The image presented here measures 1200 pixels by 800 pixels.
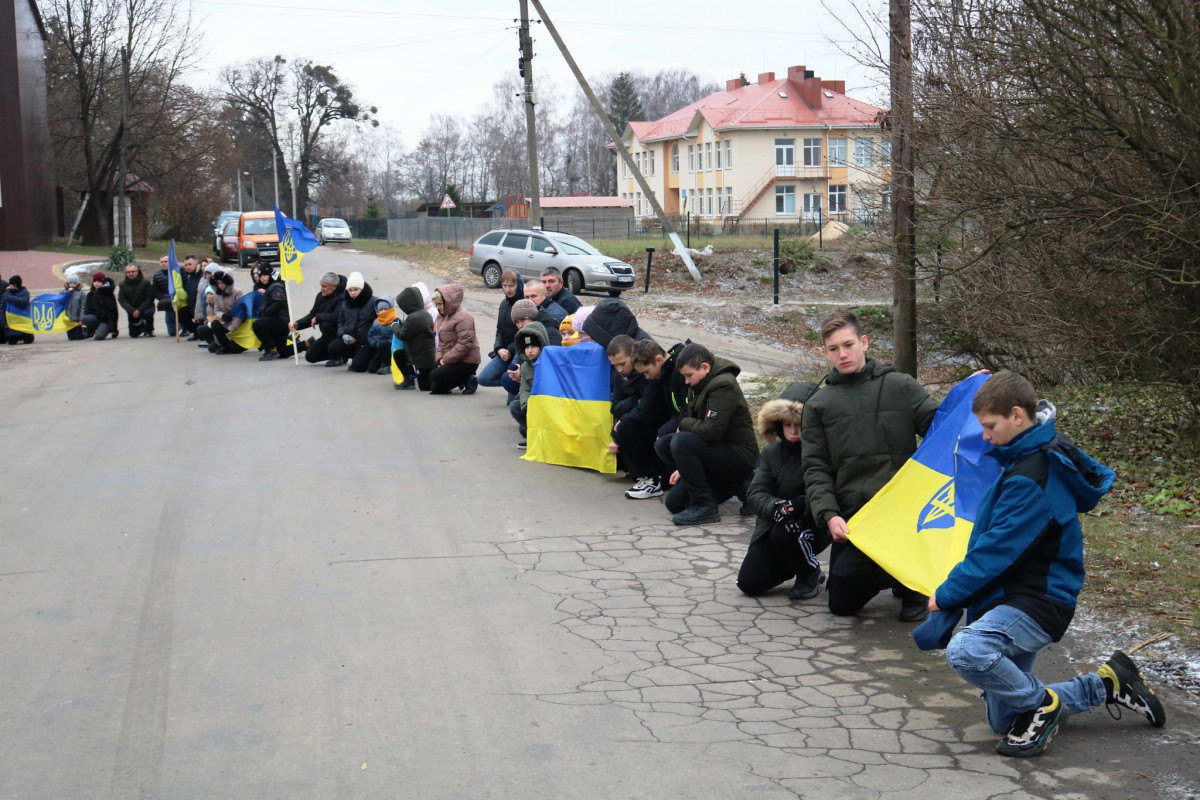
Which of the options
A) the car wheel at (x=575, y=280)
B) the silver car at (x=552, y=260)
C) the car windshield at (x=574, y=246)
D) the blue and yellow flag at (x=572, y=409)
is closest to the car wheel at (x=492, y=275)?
the silver car at (x=552, y=260)

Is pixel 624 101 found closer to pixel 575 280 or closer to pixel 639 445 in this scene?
pixel 575 280

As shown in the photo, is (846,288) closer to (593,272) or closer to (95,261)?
(593,272)

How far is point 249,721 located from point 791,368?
1402cm

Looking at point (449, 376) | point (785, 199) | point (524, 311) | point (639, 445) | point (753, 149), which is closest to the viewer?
point (639, 445)

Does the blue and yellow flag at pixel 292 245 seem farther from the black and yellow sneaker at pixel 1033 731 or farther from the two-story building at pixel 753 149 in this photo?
the two-story building at pixel 753 149

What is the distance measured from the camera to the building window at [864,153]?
14805mm

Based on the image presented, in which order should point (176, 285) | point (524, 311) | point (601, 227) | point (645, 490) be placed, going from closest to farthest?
point (645, 490) < point (524, 311) < point (176, 285) < point (601, 227)

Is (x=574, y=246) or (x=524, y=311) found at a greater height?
(x=574, y=246)

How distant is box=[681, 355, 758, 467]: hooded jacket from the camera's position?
8.09 meters

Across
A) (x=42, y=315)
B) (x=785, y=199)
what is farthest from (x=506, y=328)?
(x=785, y=199)

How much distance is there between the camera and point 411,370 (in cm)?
1554

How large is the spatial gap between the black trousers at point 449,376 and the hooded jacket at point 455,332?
0.07 meters

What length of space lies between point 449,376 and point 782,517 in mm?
8966

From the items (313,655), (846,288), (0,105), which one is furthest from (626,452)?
(0,105)
